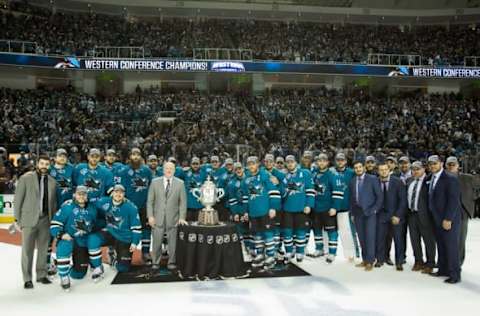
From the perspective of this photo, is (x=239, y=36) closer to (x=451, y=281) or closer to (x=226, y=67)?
(x=226, y=67)

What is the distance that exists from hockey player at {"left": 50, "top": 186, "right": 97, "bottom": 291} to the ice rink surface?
0.24 metres

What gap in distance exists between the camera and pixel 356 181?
24.2 ft

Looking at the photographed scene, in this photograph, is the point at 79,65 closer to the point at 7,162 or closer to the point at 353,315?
the point at 7,162

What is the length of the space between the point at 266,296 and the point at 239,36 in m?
26.2

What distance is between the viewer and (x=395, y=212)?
7.27m

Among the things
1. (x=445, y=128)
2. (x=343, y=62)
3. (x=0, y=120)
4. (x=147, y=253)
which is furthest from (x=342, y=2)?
(x=147, y=253)

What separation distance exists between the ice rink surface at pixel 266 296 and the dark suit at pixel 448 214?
357 mm

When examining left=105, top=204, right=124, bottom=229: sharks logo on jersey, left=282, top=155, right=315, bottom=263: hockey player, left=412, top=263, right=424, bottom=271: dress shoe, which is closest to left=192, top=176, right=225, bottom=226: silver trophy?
left=105, top=204, right=124, bottom=229: sharks logo on jersey

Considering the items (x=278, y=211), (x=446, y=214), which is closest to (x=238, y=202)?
(x=278, y=211)

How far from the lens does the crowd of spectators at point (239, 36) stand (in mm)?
25062

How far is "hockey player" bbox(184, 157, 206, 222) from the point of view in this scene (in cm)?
822

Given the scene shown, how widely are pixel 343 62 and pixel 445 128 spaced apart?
7194 mm

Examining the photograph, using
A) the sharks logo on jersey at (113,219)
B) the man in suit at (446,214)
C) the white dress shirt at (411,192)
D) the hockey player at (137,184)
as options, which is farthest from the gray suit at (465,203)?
the sharks logo on jersey at (113,219)

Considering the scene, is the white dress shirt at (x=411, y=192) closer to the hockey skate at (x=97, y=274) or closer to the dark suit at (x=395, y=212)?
the dark suit at (x=395, y=212)
